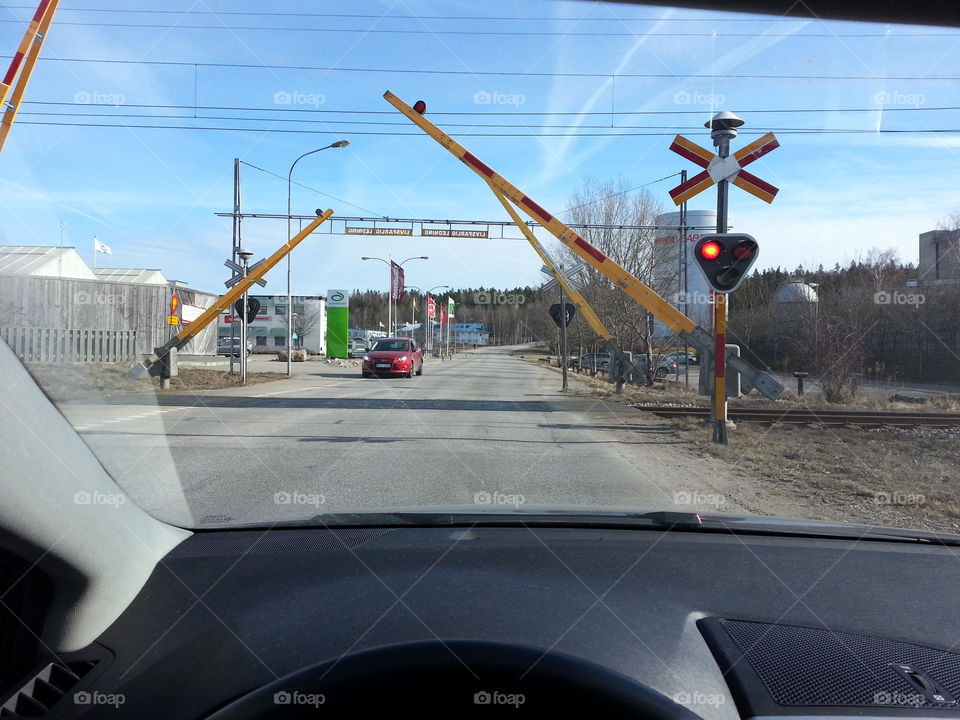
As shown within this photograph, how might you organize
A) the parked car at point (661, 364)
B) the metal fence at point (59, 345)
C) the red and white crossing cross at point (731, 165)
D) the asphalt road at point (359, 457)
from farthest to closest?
the parked car at point (661, 364)
the red and white crossing cross at point (731, 165)
the asphalt road at point (359, 457)
the metal fence at point (59, 345)

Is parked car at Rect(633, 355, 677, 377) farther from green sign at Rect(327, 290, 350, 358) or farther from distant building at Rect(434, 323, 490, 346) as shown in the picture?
distant building at Rect(434, 323, 490, 346)

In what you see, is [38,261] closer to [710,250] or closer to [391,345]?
[710,250]

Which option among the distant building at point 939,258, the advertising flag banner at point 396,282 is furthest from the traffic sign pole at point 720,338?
the advertising flag banner at point 396,282

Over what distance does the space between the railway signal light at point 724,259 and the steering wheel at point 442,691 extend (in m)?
8.96

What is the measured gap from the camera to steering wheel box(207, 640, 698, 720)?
1.61 m

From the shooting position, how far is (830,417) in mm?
14898

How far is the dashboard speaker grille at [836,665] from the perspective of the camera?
182cm

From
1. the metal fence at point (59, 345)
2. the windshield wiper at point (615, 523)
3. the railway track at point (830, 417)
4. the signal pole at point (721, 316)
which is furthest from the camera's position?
the railway track at point (830, 417)

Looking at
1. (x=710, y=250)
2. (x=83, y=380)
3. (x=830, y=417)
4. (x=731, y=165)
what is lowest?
(x=830, y=417)

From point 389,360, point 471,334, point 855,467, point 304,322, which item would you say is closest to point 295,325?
point 304,322

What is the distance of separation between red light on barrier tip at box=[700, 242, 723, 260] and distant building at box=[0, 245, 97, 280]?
8.16 metres

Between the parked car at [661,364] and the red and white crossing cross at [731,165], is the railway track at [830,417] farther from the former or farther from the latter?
the parked car at [661,364]

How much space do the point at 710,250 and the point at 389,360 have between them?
73.4 ft

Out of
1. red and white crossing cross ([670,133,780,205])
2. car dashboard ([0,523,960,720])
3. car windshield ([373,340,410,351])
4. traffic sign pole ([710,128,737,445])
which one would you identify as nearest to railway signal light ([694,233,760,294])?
traffic sign pole ([710,128,737,445])
